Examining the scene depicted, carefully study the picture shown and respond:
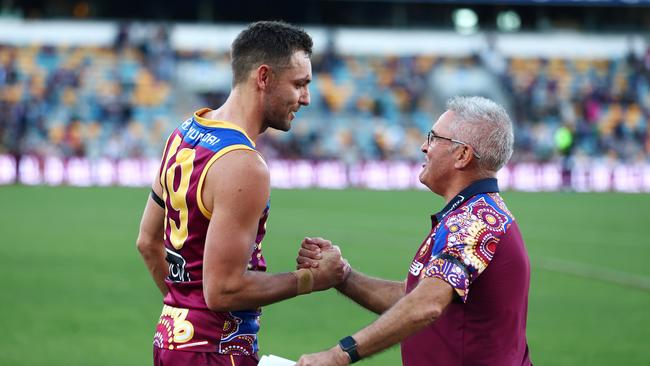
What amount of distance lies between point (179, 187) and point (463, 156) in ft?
4.23

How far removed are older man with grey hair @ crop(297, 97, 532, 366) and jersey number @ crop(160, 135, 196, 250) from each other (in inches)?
24.0

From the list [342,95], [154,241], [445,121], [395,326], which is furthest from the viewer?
[342,95]

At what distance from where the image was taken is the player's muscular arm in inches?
161

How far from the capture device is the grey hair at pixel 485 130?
4457 mm

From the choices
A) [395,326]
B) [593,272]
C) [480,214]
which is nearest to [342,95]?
[593,272]

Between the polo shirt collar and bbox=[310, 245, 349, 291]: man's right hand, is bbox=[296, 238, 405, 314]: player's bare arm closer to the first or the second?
bbox=[310, 245, 349, 291]: man's right hand

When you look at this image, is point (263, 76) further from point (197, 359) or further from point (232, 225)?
point (197, 359)

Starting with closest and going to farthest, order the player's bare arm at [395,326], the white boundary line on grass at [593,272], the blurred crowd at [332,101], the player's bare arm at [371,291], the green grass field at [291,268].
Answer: the player's bare arm at [395,326]
the player's bare arm at [371,291]
the green grass field at [291,268]
the white boundary line on grass at [593,272]
the blurred crowd at [332,101]

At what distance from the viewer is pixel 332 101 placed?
41375mm

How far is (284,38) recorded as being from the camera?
14.6 feet

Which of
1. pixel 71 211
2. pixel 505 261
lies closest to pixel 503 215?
pixel 505 261

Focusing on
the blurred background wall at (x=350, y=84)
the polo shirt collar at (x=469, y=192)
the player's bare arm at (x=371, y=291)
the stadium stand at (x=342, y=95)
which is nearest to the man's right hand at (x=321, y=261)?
the player's bare arm at (x=371, y=291)

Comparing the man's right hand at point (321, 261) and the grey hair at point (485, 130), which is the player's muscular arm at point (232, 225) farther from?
the grey hair at point (485, 130)

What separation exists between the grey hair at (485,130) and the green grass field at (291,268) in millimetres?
4973
